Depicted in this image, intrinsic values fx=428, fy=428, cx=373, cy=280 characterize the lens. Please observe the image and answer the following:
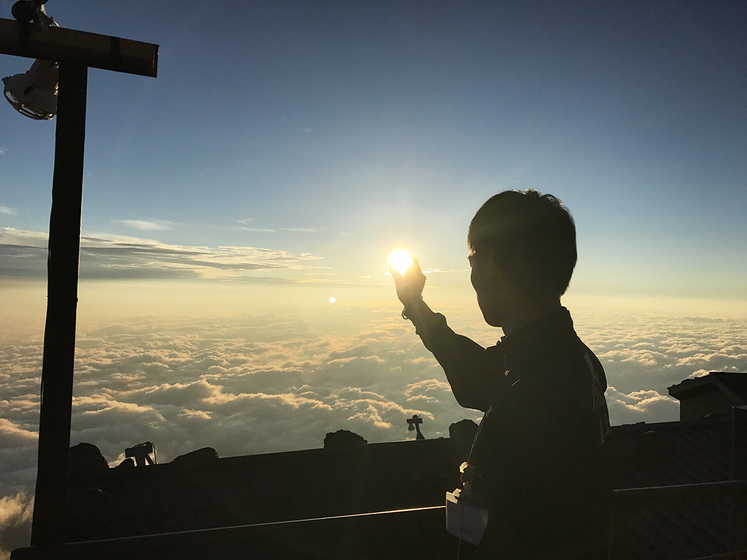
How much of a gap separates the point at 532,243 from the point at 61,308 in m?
2.26

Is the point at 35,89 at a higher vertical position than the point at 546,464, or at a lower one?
higher

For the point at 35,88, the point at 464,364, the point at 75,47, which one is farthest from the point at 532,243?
the point at 35,88

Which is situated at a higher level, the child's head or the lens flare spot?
the lens flare spot

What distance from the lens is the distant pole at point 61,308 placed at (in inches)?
82.2

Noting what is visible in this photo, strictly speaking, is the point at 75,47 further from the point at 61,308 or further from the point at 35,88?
the point at 61,308

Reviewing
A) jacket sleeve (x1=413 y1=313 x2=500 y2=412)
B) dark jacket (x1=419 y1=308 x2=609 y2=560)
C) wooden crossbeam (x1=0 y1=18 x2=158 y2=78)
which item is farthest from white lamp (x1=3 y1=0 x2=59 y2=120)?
dark jacket (x1=419 y1=308 x2=609 y2=560)

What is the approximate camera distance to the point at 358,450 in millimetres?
12469

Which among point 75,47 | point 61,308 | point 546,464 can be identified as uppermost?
point 75,47

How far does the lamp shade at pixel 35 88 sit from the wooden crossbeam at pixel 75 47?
40cm

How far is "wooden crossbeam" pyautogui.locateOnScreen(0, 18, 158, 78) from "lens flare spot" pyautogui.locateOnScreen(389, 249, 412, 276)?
5.76 ft

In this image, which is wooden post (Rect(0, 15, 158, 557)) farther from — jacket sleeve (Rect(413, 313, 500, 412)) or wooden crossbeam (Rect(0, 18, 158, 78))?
jacket sleeve (Rect(413, 313, 500, 412))

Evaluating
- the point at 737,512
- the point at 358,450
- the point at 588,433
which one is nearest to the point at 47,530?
the point at 588,433

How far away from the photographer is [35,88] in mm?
2562

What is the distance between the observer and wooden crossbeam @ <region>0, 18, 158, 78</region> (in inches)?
84.7
